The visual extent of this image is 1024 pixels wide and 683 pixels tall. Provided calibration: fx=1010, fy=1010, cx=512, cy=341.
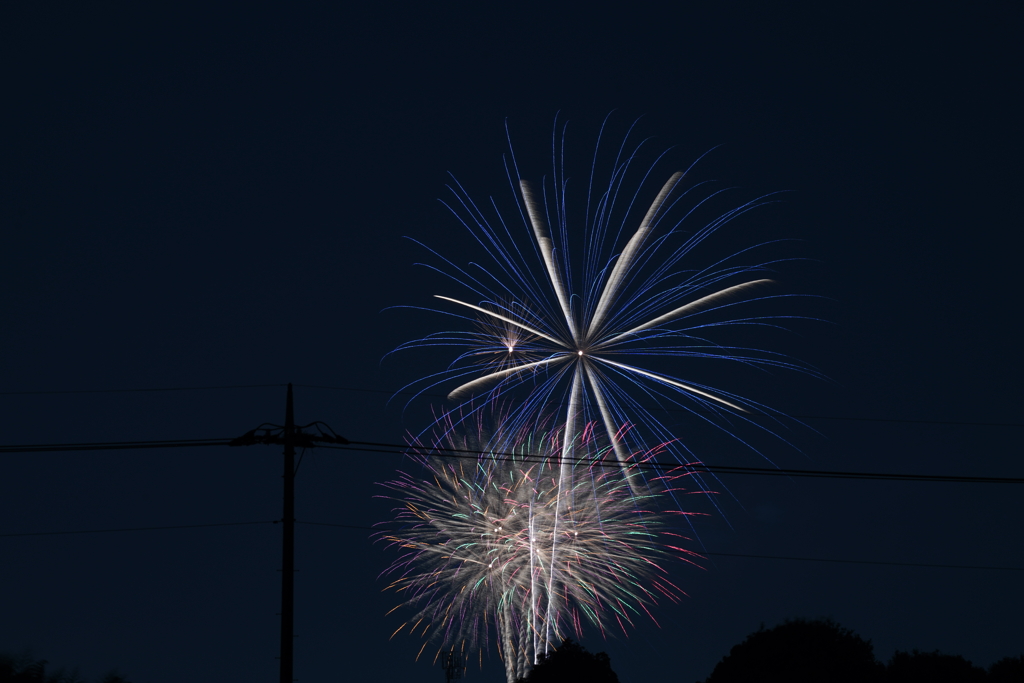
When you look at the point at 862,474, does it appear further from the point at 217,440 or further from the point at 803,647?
the point at 803,647

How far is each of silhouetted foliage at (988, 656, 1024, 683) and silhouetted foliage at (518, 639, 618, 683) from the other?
14.6 m

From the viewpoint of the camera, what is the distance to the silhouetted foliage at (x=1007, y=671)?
123ft

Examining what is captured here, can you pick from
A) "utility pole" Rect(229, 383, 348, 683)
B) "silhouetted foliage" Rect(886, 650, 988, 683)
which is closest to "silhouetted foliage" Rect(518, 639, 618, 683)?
"silhouetted foliage" Rect(886, 650, 988, 683)

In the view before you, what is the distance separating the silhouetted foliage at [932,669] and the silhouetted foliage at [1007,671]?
1.46 feet

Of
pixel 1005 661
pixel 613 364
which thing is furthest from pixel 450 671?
pixel 613 364

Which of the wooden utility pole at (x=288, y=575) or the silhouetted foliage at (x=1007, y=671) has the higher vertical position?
the wooden utility pole at (x=288, y=575)

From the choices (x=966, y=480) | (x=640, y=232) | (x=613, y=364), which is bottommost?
(x=966, y=480)

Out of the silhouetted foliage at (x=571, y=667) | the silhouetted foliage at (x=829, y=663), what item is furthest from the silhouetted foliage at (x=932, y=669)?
the silhouetted foliage at (x=571, y=667)

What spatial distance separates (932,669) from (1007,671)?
272cm

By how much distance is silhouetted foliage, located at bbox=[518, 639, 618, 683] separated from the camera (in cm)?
4138

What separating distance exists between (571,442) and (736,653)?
1625cm

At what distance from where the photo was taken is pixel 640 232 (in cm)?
3053

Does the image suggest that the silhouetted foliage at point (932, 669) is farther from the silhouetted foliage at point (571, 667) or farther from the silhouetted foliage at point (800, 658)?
the silhouetted foliage at point (571, 667)

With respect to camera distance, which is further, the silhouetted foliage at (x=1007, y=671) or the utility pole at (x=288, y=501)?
the silhouetted foliage at (x=1007, y=671)
